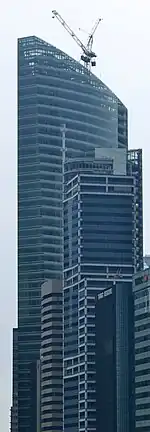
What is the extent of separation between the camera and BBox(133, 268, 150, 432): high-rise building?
165125 mm

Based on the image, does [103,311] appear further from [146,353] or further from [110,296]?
[146,353]

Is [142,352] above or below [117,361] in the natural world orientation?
below

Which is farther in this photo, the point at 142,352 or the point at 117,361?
the point at 117,361

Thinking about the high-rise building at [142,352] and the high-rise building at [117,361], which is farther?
the high-rise building at [117,361]

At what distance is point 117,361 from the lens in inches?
7249

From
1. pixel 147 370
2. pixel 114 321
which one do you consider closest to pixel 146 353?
pixel 147 370

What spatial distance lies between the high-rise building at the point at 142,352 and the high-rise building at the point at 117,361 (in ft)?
29.2

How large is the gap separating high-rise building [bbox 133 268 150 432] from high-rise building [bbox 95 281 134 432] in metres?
8.89

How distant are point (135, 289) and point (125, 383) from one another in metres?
17.4

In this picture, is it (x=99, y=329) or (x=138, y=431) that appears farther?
(x=99, y=329)

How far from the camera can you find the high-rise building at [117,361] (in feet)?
594

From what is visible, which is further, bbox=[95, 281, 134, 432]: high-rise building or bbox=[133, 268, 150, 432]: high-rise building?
bbox=[95, 281, 134, 432]: high-rise building

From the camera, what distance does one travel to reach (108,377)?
187 metres

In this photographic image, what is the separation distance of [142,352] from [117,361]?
1668 centimetres
